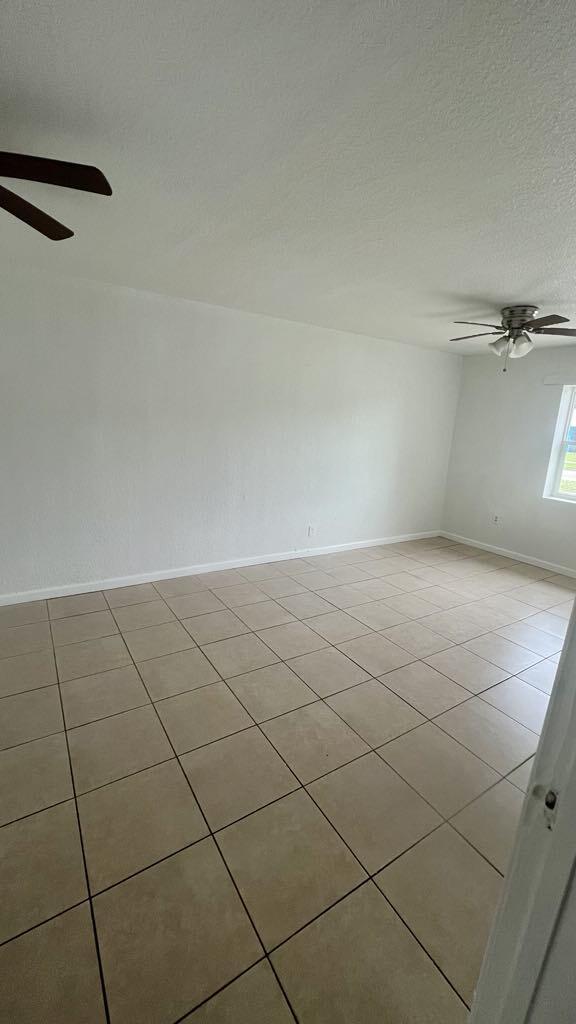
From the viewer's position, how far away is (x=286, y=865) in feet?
4.66

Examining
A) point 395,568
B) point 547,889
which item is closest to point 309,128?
point 547,889

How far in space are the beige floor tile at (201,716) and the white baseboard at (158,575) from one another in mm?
1606

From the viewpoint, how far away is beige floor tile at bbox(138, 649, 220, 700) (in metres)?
2.27

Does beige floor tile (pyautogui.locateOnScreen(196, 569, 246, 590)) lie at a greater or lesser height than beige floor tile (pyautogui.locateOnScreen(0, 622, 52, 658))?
lesser

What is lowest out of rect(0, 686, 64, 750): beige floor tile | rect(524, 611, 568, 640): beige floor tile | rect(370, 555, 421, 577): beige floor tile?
rect(524, 611, 568, 640): beige floor tile

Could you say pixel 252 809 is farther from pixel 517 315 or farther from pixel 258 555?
pixel 517 315

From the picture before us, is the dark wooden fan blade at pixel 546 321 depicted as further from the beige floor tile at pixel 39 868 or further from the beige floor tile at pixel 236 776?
the beige floor tile at pixel 39 868

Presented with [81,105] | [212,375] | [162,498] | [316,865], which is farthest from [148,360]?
[316,865]

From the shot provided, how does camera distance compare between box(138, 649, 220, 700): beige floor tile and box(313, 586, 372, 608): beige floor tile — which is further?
box(313, 586, 372, 608): beige floor tile

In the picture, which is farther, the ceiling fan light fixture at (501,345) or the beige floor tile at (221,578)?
the beige floor tile at (221,578)

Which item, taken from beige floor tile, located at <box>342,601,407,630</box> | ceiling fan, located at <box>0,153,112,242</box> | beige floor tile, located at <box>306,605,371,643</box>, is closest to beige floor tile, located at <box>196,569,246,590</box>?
beige floor tile, located at <box>306,605,371,643</box>

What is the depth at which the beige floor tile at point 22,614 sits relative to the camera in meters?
2.87

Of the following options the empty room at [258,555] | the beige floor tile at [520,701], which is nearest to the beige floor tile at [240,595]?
the empty room at [258,555]

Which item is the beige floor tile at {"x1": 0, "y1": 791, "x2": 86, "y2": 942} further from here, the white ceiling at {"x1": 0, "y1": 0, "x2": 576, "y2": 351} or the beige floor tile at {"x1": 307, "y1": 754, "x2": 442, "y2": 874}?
the white ceiling at {"x1": 0, "y1": 0, "x2": 576, "y2": 351}
